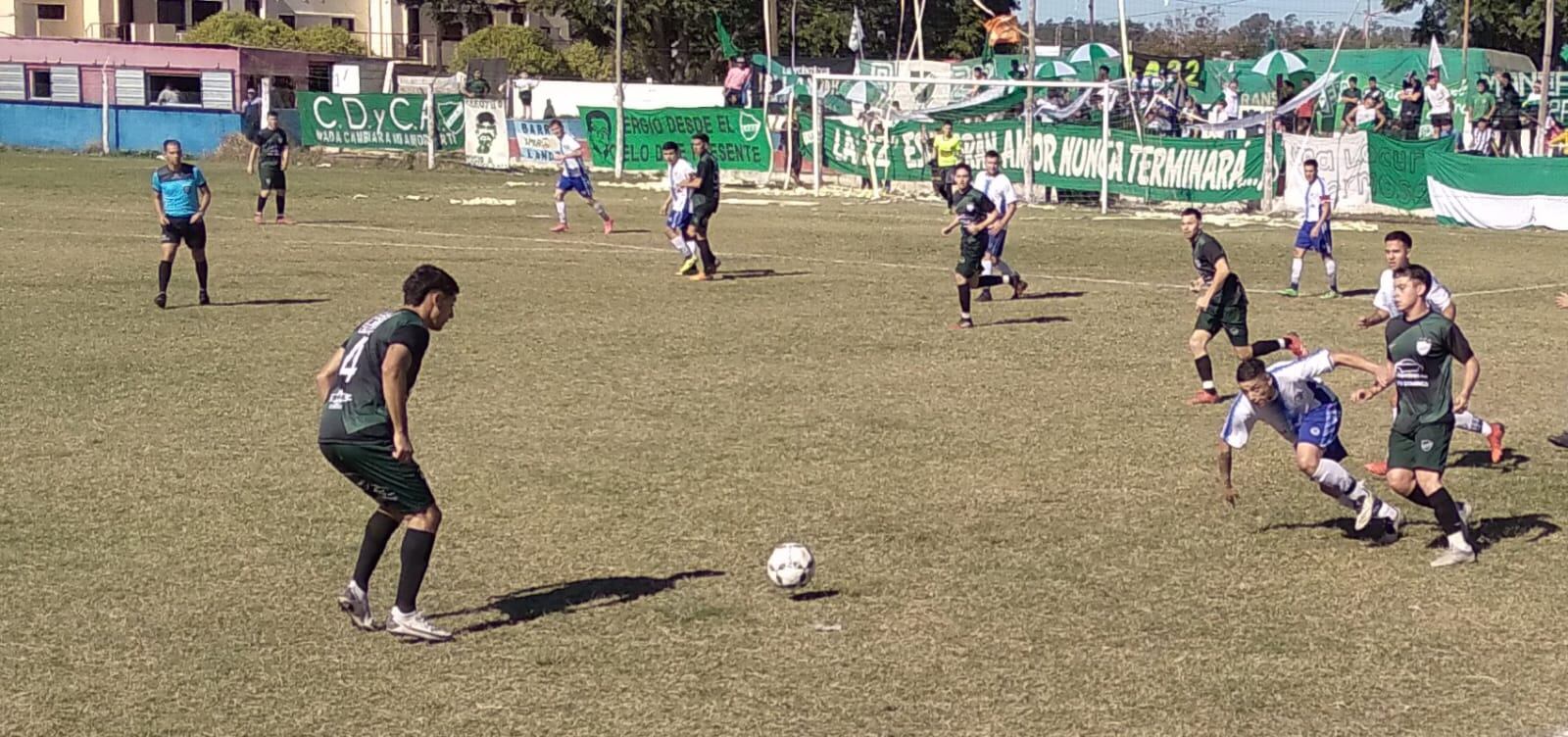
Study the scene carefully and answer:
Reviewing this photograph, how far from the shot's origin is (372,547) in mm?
8906

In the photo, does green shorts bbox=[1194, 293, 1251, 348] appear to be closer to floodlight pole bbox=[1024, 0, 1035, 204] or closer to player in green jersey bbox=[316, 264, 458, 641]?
player in green jersey bbox=[316, 264, 458, 641]

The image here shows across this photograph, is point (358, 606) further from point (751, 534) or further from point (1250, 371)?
point (1250, 371)

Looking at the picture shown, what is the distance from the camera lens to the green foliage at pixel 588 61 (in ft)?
273

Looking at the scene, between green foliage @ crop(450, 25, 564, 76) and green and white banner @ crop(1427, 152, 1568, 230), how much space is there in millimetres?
51674

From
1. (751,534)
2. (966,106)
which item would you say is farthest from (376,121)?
A: (751,534)

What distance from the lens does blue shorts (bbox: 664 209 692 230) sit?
2500cm

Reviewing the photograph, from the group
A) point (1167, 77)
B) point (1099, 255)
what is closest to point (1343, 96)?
point (1167, 77)

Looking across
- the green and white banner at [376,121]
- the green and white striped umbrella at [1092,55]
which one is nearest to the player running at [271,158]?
the green and white banner at [376,121]

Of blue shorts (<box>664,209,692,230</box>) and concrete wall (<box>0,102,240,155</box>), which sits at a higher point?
concrete wall (<box>0,102,240,155</box>)

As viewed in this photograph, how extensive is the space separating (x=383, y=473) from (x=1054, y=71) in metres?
44.8

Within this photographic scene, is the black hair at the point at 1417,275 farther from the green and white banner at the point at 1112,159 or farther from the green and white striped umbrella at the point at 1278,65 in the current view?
the green and white striped umbrella at the point at 1278,65

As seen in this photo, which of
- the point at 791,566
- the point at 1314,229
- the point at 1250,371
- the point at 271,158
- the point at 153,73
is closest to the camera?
the point at 791,566

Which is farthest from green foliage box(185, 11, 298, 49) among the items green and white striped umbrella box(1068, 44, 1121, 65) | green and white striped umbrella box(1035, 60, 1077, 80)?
green and white striped umbrella box(1035, 60, 1077, 80)

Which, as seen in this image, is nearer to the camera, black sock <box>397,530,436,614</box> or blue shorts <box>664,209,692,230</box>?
black sock <box>397,530,436,614</box>
